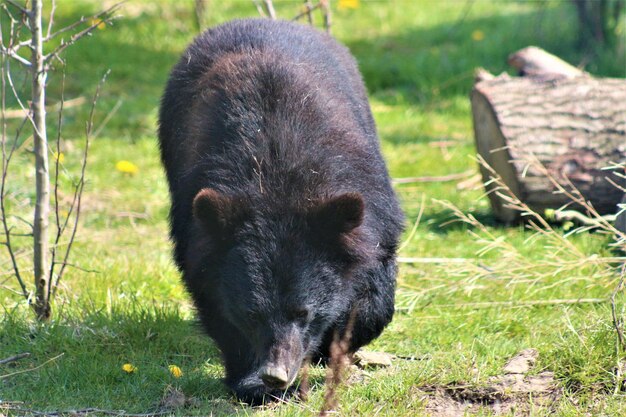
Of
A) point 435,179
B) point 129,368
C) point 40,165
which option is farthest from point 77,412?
point 435,179

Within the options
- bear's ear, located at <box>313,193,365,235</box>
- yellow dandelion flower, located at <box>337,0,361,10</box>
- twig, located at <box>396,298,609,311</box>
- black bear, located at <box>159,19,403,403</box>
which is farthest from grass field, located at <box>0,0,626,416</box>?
yellow dandelion flower, located at <box>337,0,361,10</box>

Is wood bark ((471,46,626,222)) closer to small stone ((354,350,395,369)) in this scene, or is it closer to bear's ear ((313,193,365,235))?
small stone ((354,350,395,369))

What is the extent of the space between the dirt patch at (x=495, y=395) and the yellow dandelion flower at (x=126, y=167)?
427cm

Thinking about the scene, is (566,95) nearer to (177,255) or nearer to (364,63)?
(177,255)

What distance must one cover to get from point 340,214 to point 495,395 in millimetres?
1126

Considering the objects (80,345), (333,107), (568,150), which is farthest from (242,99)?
(568,150)

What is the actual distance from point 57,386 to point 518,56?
470 cm

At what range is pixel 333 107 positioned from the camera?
433cm

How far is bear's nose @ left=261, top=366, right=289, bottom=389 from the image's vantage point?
12.1 ft

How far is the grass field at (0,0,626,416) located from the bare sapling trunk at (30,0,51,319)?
14 cm

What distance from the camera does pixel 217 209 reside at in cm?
379

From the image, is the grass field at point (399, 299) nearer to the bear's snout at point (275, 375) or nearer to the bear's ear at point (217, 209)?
the bear's snout at point (275, 375)

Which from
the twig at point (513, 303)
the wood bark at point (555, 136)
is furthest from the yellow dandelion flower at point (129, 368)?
the wood bark at point (555, 136)

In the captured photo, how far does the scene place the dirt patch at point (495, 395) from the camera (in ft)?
13.1
